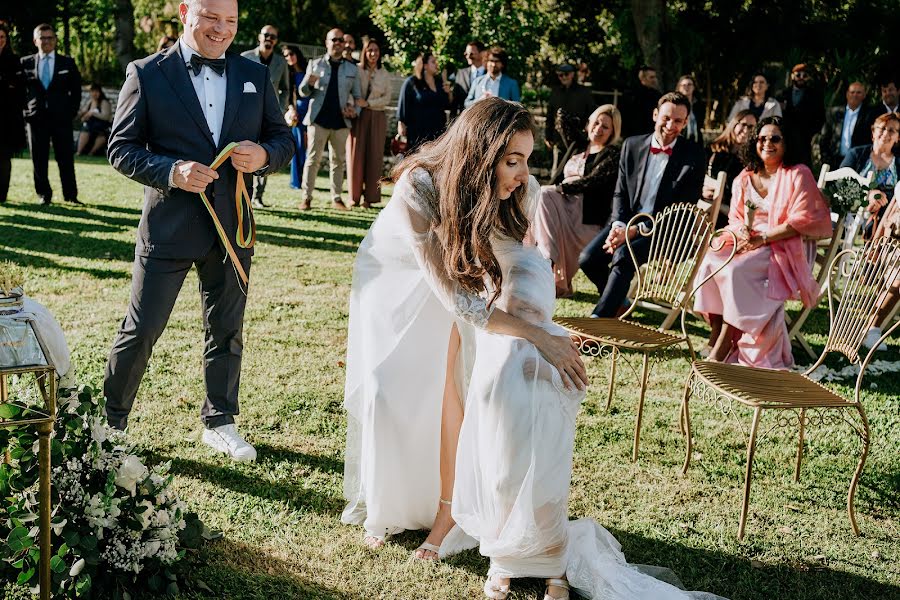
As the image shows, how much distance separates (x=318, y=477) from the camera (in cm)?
401

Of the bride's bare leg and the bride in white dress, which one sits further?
the bride's bare leg

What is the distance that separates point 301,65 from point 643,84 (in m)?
4.87

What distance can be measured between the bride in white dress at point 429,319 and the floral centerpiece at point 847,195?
12.3 feet

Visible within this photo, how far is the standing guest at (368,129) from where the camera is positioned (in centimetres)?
1138

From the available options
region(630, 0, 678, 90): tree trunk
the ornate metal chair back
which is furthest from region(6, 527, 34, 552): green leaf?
region(630, 0, 678, 90): tree trunk

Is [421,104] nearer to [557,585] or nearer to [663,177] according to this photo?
[663,177]

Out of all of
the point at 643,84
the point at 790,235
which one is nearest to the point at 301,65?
the point at 643,84

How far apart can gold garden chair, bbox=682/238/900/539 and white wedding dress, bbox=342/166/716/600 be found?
0.86 meters

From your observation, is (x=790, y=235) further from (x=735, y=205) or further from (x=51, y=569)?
(x=51, y=569)

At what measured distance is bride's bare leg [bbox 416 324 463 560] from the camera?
3.41 m

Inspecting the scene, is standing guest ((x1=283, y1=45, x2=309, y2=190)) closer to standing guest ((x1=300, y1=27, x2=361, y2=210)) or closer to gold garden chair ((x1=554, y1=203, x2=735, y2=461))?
standing guest ((x1=300, y1=27, x2=361, y2=210))

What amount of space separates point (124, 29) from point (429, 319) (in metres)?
21.8

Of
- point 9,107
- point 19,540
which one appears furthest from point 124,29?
point 19,540

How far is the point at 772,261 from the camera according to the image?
6.03 m
